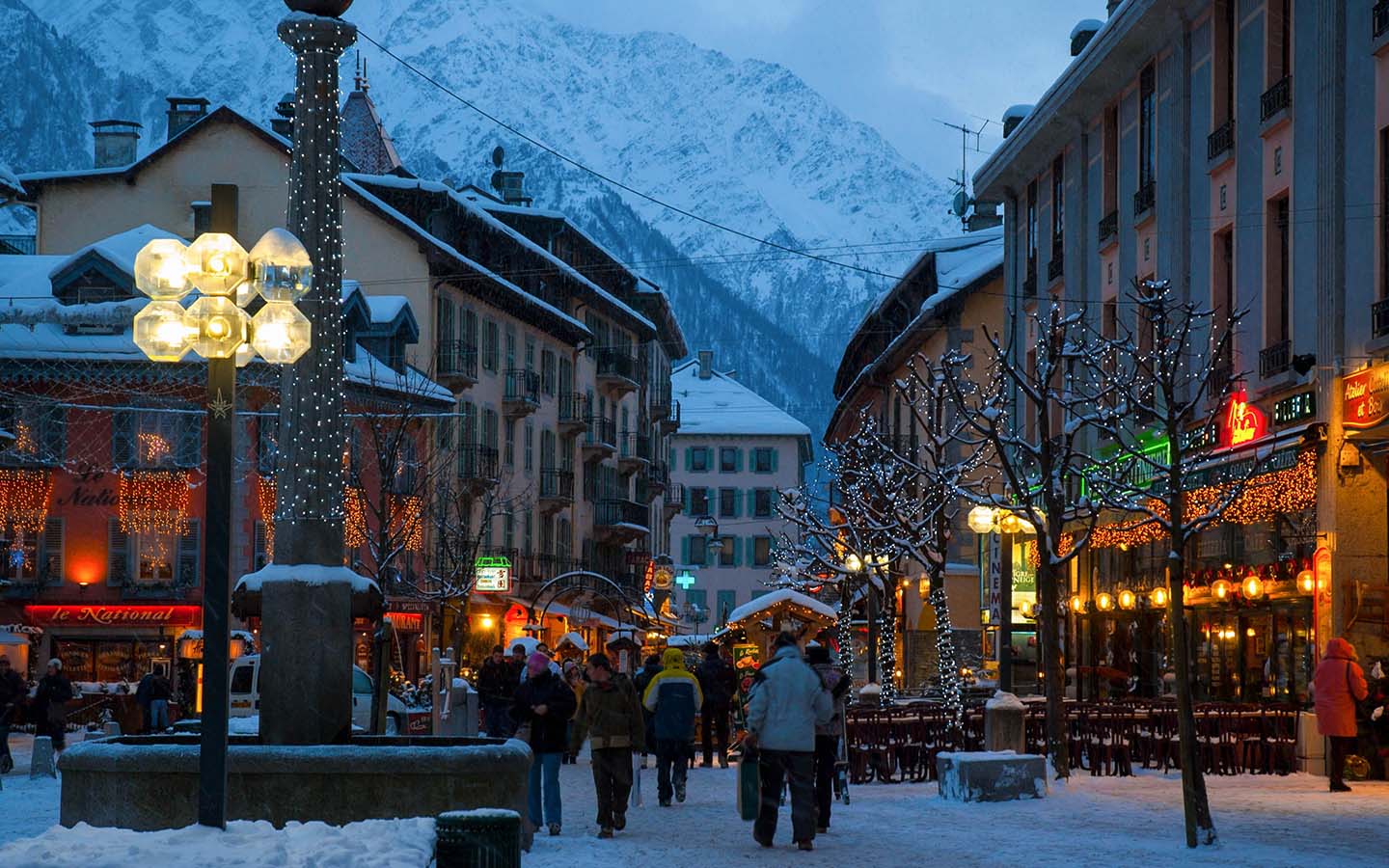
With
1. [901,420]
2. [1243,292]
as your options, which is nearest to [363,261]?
[901,420]

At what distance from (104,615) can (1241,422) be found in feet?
92.8

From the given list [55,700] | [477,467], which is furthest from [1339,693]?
[477,467]

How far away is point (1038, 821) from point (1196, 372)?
12628mm

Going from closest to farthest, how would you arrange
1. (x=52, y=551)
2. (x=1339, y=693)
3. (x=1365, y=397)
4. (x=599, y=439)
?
(x=1339, y=693), (x=1365, y=397), (x=52, y=551), (x=599, y=439)

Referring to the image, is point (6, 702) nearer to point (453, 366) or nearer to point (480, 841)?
point (480, 841)

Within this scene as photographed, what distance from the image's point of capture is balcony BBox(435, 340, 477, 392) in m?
50.8

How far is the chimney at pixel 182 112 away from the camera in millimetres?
54781

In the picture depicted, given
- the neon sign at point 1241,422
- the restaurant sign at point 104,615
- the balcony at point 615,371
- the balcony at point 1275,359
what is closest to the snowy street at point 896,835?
the neon sign at point 1241,422

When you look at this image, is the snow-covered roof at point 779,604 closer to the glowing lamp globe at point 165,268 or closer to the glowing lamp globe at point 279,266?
the glowing lamp globe at point 279,266

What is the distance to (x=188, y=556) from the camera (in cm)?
4678

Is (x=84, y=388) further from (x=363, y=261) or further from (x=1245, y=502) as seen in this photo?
(x=1245, y=502)

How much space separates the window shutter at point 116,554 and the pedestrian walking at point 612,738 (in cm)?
3024

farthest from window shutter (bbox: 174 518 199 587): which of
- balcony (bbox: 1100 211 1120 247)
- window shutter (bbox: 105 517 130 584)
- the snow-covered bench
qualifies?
the snow-covered bench

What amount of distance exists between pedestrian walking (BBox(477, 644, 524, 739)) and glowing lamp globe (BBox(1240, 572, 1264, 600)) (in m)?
9.91
